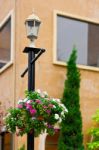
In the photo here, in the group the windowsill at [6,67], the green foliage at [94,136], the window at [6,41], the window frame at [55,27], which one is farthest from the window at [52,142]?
the window at [6,41]

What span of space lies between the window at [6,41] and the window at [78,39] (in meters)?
1.64

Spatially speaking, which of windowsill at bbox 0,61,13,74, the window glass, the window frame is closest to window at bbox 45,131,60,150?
the window frame

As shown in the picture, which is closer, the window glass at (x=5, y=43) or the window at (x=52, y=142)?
the window at (x=52, y=142)

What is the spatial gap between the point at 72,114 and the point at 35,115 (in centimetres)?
565

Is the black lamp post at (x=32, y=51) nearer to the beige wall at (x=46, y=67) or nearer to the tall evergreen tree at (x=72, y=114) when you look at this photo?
the tall evergreen tree at (x=72, y=114)

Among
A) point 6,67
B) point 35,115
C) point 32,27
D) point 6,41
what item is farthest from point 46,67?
point 35,115

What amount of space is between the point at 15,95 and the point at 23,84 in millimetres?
493

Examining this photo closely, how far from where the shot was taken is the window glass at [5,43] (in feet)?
55.7

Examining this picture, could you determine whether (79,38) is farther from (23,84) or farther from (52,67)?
(23,84)

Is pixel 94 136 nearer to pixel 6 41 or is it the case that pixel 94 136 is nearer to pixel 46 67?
pixel 46 67

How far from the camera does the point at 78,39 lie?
659 inches

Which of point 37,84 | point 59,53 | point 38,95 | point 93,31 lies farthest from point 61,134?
point 38,95

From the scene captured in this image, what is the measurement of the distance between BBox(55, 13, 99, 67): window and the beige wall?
0.30 m

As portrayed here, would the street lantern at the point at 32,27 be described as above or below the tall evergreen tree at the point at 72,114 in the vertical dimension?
above
